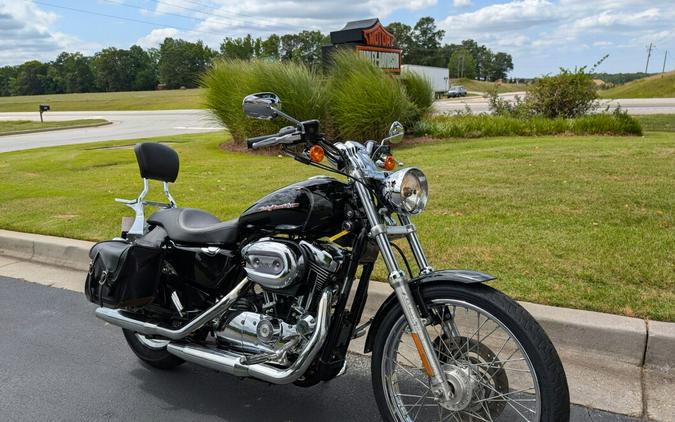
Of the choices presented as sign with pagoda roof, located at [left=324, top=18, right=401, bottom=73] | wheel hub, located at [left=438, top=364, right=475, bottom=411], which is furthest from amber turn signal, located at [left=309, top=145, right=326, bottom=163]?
sign with pagoda roof, located at [left=324, top=18, right=401, bottom=73]

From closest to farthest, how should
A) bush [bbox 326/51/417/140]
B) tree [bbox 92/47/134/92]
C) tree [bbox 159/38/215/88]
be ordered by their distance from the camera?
bush [bbox 326/51/417/140] → tree [bbox 159/38/215/88] → tree [bbox 92/47/134/92]

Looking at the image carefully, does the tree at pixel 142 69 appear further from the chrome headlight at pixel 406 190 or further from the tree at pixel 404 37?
the chrome headlight at pixel 406 190

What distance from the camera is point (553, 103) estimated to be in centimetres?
1548

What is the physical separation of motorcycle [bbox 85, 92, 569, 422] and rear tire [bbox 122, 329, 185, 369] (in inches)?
13.0

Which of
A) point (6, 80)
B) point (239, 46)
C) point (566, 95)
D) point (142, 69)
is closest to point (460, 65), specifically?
point (142, 69)

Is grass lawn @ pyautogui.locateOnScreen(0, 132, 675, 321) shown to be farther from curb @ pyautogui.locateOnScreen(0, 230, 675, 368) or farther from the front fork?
the front fork

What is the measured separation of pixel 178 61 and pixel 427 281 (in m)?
87.8

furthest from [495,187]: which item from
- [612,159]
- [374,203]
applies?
[374,203]

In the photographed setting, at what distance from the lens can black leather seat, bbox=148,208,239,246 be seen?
9.61 ft

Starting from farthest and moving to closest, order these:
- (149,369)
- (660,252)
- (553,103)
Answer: (553,103) < (660,252) < (149,369)

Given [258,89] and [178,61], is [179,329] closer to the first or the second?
[258,89]

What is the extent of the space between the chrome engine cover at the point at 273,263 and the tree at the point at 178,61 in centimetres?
7877

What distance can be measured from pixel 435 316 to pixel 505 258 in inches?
87.2

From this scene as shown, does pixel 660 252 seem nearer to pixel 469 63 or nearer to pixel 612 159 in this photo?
pixel 612 159
